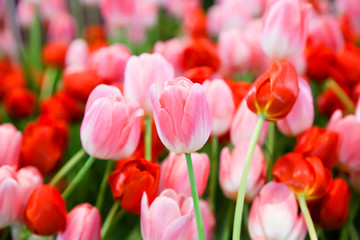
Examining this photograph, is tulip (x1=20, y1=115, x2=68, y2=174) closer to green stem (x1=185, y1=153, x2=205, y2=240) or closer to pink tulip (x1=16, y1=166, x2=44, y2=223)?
pink tulip (x1=16, y1=166, x2=44, y2=223)

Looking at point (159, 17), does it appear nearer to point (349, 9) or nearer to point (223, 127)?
point (349, 9)

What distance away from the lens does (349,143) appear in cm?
37

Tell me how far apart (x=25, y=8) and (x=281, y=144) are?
0.77 metres

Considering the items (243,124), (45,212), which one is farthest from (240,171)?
(45,212)

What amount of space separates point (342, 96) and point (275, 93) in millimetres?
197

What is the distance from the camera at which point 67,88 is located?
53 cm

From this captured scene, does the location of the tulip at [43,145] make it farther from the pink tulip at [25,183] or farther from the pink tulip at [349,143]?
the pink tulip at [349,143]

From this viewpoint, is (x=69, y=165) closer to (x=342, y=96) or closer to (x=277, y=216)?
(x=277, y=216)

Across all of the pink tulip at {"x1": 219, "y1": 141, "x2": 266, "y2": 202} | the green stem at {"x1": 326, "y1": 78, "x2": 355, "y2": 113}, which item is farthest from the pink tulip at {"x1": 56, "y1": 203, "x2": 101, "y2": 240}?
the green stem at {"x1": 326, "y1": 78, "x2": 355, "y2": 113}

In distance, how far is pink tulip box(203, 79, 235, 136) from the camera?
394 mm

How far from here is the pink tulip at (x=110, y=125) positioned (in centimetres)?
34

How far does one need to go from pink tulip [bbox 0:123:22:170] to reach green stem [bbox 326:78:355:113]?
0.32 m

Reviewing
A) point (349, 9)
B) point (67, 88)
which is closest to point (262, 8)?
point (349, 9)

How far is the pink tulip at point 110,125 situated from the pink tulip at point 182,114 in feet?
0.16
